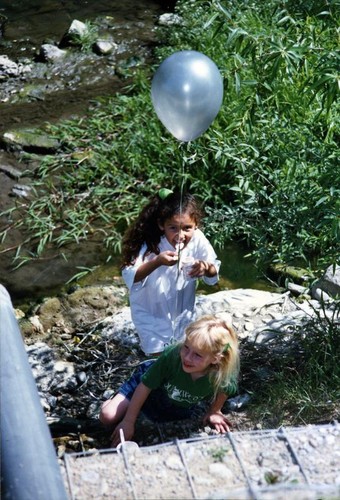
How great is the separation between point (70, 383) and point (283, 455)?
5.11ft

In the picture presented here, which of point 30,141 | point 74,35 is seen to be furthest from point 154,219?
point 74,35

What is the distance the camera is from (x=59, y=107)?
23.6ft

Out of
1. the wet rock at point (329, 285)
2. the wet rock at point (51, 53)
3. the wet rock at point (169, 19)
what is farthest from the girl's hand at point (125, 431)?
the wet rock at point (169, 19)

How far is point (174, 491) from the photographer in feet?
9.75

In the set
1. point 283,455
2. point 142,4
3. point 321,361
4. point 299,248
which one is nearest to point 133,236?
point 299,248

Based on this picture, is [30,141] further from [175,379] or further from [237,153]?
[175,379]

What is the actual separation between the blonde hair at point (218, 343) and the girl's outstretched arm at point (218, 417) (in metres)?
0.13

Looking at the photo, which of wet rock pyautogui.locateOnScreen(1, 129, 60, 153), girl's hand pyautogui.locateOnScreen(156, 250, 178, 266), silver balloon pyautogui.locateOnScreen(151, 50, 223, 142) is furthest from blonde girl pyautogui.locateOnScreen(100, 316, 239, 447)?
wet rock pyautogui.locateOnScreen(1, 129, 60, 153)

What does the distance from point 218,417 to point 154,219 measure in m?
0.87

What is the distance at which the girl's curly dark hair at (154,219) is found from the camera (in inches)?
158

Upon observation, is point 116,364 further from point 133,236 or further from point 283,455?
point 283,455

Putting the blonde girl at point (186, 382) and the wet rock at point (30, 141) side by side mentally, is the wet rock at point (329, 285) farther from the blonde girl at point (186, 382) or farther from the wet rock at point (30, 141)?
the wet rock at point (30, 141)

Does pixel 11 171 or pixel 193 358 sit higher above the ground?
pixel 193 358

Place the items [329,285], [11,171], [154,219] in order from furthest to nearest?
1. [11,171]
2. [329,285]
3. [154,219]
